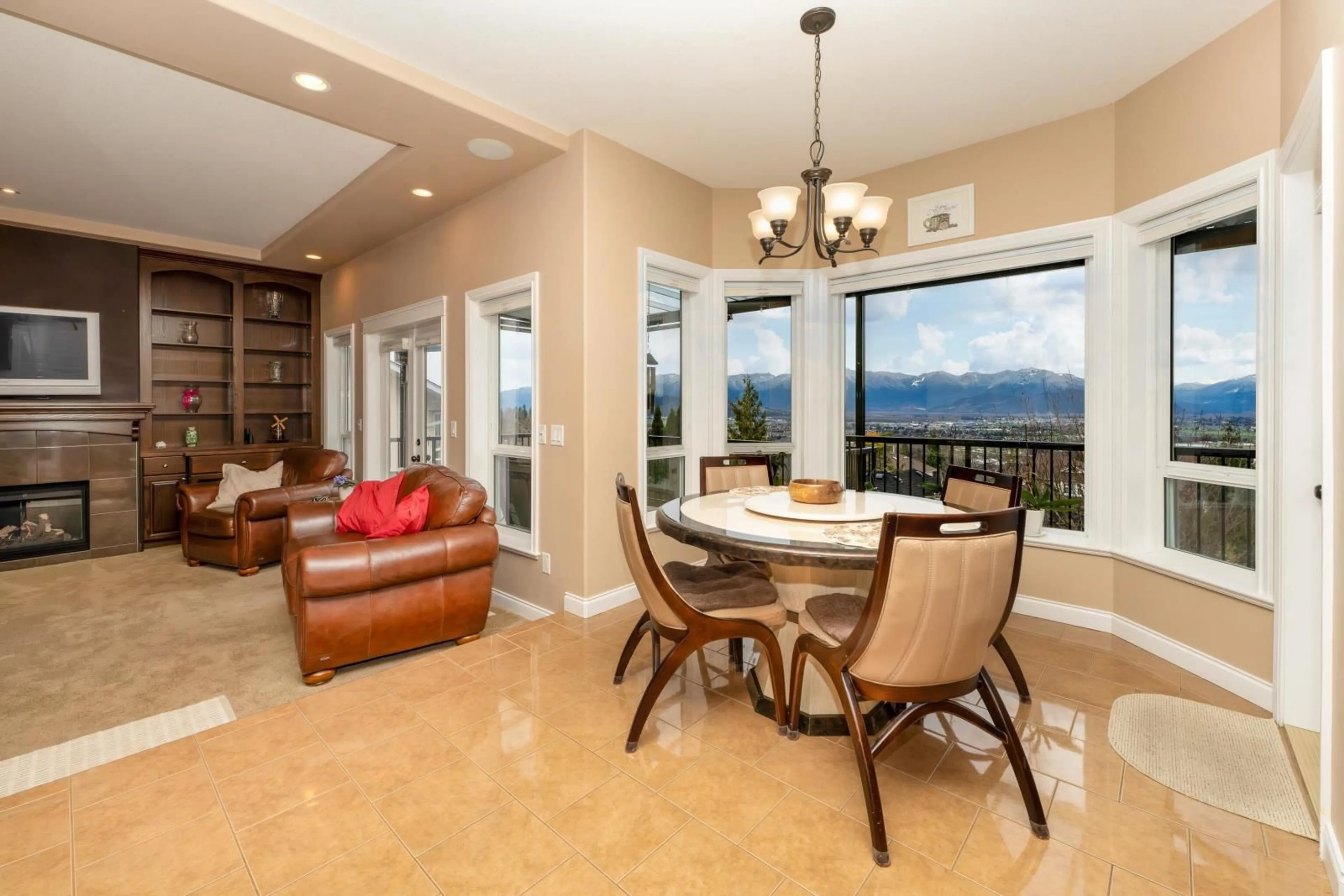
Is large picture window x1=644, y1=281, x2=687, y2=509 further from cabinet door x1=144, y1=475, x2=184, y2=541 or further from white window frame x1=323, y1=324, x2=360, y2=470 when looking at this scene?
cabinet door x1=144, y1=475, x2=184, y2=541

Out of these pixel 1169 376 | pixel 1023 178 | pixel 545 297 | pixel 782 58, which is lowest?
pixel 1169 376

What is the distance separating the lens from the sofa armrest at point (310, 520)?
11.7 feet

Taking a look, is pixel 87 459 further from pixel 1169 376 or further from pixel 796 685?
pixel 1169 376

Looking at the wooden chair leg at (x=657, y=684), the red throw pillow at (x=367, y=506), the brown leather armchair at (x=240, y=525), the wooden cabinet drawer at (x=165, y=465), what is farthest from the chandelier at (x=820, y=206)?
the wooden cabinet drawer at (x=165, y=465)

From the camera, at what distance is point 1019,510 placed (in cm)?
158

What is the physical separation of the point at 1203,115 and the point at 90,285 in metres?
7.66

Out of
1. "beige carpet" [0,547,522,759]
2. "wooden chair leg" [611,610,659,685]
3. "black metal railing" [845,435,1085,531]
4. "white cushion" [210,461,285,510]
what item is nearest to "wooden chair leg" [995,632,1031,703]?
"wooden chair leg" [611,610,659,685]

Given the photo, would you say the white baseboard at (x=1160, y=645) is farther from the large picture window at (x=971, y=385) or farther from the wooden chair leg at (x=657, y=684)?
the wooden chair leg at (x=657, y=684)

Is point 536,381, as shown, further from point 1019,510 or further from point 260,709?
point 1019,510

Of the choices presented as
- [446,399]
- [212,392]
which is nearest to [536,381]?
[446,399]

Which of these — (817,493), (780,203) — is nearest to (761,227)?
(780,203)

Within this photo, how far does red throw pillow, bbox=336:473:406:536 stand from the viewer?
348 centimetres

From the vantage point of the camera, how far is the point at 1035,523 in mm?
3277

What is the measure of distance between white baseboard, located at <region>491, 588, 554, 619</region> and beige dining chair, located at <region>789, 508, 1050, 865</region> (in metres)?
2.32
